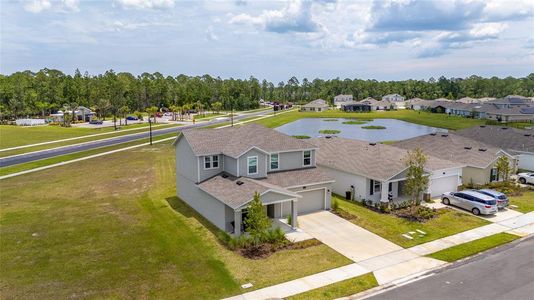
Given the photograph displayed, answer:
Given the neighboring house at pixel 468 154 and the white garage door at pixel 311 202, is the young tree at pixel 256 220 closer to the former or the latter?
the white garage door at pixel 311 202

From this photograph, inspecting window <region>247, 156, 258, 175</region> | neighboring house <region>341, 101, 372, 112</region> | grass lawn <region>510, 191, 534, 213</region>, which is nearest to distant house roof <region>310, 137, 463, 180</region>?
grass lawn <region>510, 191, 534, 213</region>

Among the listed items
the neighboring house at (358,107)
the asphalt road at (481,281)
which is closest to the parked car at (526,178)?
the asphalt road at (481,281)

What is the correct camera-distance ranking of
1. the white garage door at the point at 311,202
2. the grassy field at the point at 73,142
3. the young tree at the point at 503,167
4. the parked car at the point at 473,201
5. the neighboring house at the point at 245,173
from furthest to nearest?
the grassy field at the point at 73,142, the young tree at the point at 503,167, the white garage door at the point at 311,202, the parked car at the point at 473,201, the neighboring house at the point at 245,173

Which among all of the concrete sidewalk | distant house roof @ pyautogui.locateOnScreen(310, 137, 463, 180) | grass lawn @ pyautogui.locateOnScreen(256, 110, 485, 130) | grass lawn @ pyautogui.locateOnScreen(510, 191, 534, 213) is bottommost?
the concrete sidewalk

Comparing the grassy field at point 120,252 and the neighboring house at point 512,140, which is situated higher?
the neighboring house at point 512,140

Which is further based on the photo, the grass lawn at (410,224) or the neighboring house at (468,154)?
the neighboring house at (468,154)

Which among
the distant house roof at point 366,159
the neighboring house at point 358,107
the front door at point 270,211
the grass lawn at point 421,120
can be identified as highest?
the neighboring house at point 358,107

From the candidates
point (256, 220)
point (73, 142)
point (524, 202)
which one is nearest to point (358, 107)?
point (73, 142)

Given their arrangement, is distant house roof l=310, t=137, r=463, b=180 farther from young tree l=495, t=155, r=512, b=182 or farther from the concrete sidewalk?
the concrete sidewalk
